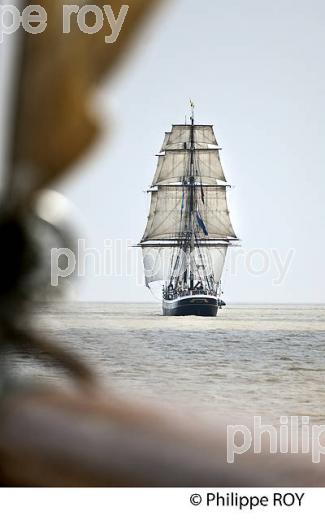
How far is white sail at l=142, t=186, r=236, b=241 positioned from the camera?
271 inches

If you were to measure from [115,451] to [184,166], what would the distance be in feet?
22.6

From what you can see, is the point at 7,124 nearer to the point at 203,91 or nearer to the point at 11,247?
the point at 11,247

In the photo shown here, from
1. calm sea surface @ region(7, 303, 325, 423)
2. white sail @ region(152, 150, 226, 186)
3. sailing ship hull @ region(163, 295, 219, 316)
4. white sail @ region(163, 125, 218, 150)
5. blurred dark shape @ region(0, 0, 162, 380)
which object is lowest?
calm sea surface @ region(7, 303, 325, 423)

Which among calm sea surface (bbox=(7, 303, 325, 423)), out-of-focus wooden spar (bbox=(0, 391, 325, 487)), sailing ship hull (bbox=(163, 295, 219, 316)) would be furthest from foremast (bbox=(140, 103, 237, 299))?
out-of-focus wooden spar (bbox=(0, 391, 325, 487))

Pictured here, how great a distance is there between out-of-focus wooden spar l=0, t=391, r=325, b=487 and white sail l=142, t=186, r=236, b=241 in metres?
6.63

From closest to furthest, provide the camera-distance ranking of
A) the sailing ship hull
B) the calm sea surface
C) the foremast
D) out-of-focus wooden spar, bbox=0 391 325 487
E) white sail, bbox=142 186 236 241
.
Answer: out-of-focus wooden spar, bbox=0 391 325 487 → the calm sea surface → the foremast → white sail, bbox=142 186 236 241 → the sailing ship hull

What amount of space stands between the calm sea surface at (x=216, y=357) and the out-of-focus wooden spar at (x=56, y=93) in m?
4.27

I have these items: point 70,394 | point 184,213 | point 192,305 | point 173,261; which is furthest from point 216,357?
point 70,394

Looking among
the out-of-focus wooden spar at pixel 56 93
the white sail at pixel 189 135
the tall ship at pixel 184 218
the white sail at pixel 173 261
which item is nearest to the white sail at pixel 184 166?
the tall ship at pixel 184 218

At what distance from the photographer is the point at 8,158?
0.43 feet

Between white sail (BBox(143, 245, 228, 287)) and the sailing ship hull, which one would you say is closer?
white sail (BBox(143, 245, 228, 287))

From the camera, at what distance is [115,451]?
0.13 m

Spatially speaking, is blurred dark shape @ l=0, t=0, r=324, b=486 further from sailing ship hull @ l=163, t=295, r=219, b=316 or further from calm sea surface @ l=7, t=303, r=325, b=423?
sailing ship hull @ l=163, t=295, r=219, b=316
